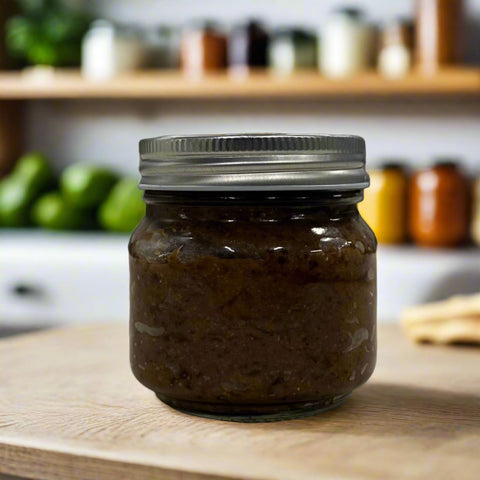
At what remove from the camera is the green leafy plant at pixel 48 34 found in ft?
8.19

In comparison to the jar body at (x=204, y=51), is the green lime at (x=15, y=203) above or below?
below

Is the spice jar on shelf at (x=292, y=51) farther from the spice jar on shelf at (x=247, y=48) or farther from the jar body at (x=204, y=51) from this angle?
the jar body at (x=204, y=51)

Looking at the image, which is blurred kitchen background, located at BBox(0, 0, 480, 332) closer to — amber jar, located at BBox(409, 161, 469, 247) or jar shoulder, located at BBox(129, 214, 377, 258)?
amber jar, located at BBox(409, 161, 469, 247)

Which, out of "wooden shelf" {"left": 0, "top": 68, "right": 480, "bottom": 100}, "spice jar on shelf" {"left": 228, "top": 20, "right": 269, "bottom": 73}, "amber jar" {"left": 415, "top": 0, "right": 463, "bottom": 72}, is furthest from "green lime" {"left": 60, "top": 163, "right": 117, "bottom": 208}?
"amber jar" {"left": 415, "top": 0, "right": 463, "bottom": 72}

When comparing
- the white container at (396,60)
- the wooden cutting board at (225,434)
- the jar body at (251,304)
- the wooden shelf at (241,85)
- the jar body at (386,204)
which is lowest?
the jar body at (386,204)

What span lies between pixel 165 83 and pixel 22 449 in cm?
186

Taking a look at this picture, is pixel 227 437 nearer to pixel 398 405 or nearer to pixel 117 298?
pixel 398 405

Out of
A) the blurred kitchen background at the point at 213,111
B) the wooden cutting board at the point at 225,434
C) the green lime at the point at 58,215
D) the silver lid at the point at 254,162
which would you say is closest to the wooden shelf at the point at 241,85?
the blurred kitchen background at the point at 213,111

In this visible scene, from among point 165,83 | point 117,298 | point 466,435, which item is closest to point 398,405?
point 466,435

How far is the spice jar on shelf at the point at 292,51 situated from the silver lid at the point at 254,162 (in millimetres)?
1679

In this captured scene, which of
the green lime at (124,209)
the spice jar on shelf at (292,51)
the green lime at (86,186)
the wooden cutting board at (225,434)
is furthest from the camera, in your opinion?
the green lime at (86,186)

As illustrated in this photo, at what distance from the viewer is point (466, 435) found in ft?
1.86

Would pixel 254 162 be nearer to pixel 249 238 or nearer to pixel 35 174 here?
pixel 249 238

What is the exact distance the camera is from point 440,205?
211 centimetres
